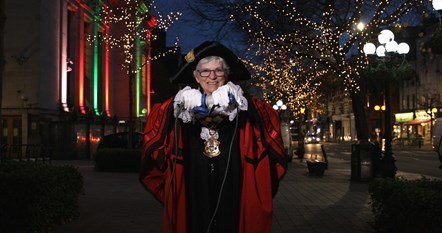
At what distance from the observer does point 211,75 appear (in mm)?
4191

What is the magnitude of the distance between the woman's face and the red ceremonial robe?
0.27 metres

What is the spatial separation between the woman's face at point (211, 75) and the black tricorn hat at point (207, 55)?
0.24 ft

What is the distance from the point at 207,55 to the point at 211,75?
0.16 m

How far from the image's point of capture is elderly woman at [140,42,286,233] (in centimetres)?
399

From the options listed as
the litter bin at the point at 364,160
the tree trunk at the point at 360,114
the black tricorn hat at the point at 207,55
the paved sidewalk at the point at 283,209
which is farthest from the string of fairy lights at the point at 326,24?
the black tricorn hat at the point at 207,55

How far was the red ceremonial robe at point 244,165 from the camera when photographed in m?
3.86

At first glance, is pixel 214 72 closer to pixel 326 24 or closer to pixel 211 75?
pixel 211 75

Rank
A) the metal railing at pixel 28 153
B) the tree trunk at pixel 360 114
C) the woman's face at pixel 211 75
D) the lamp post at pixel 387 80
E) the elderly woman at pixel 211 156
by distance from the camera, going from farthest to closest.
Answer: the metal railing at pixel 28 153 < the tree trunk at pixel 360 114 < the lamp post at pixel 387 80 < the woman's face at pixel 211 75 < the elderly woman at pixel 211 156

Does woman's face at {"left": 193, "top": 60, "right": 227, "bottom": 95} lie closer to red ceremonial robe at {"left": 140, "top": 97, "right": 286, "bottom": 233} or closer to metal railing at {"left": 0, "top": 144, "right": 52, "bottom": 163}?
red ceremonial robe at {"left": 140, "top": 97, "right": 286, "bottom": 233}

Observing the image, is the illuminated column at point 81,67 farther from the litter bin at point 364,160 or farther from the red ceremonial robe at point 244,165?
the red ceremonial robe at point 244,165

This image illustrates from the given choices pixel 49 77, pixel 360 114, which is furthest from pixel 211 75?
pixel 49 77

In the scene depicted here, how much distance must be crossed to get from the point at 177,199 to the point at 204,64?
3.26ft

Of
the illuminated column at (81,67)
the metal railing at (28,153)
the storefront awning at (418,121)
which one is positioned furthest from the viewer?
the storefront awning at (418,121)

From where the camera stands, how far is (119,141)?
2762 centimetres
